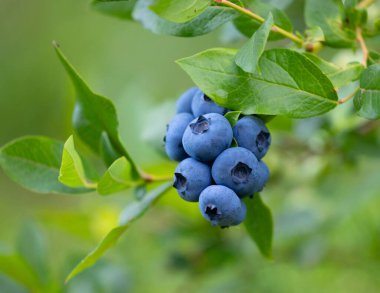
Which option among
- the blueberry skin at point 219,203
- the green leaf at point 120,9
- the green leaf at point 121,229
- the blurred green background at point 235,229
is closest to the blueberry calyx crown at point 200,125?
the blueberry skin at point 219,203

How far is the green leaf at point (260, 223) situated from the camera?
1.34 m

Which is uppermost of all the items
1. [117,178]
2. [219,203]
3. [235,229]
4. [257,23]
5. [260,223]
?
[257,23]

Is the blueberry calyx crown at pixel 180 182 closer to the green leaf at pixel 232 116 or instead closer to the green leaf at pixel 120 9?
the green leaf at pixel 232 116

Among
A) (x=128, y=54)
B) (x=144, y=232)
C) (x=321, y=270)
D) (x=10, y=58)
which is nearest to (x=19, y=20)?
(x=10, y=58)

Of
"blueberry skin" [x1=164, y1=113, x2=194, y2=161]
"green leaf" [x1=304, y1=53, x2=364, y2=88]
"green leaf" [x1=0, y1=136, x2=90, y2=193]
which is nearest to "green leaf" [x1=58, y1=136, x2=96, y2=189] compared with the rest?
"green leaf" [x1=0, y1=136, x2=90, y2=193]

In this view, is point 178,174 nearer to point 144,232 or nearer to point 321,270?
point 144,232

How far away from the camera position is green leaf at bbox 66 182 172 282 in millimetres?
1267

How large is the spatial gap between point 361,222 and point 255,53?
5.04 feet

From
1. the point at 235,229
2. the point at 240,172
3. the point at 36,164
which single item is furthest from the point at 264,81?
the point at 235,229

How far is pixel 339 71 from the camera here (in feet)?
4.09

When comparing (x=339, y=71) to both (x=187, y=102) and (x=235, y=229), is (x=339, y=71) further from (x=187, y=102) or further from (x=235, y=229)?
(x=235, y=229)

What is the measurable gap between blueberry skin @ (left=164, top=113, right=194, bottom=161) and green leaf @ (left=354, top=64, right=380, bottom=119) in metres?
0.33

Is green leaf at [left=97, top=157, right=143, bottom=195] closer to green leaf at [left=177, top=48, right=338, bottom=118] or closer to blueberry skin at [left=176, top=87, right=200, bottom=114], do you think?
blueberry skin at [left=176, top=87, right=200, bottom=114]

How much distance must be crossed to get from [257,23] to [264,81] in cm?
18
